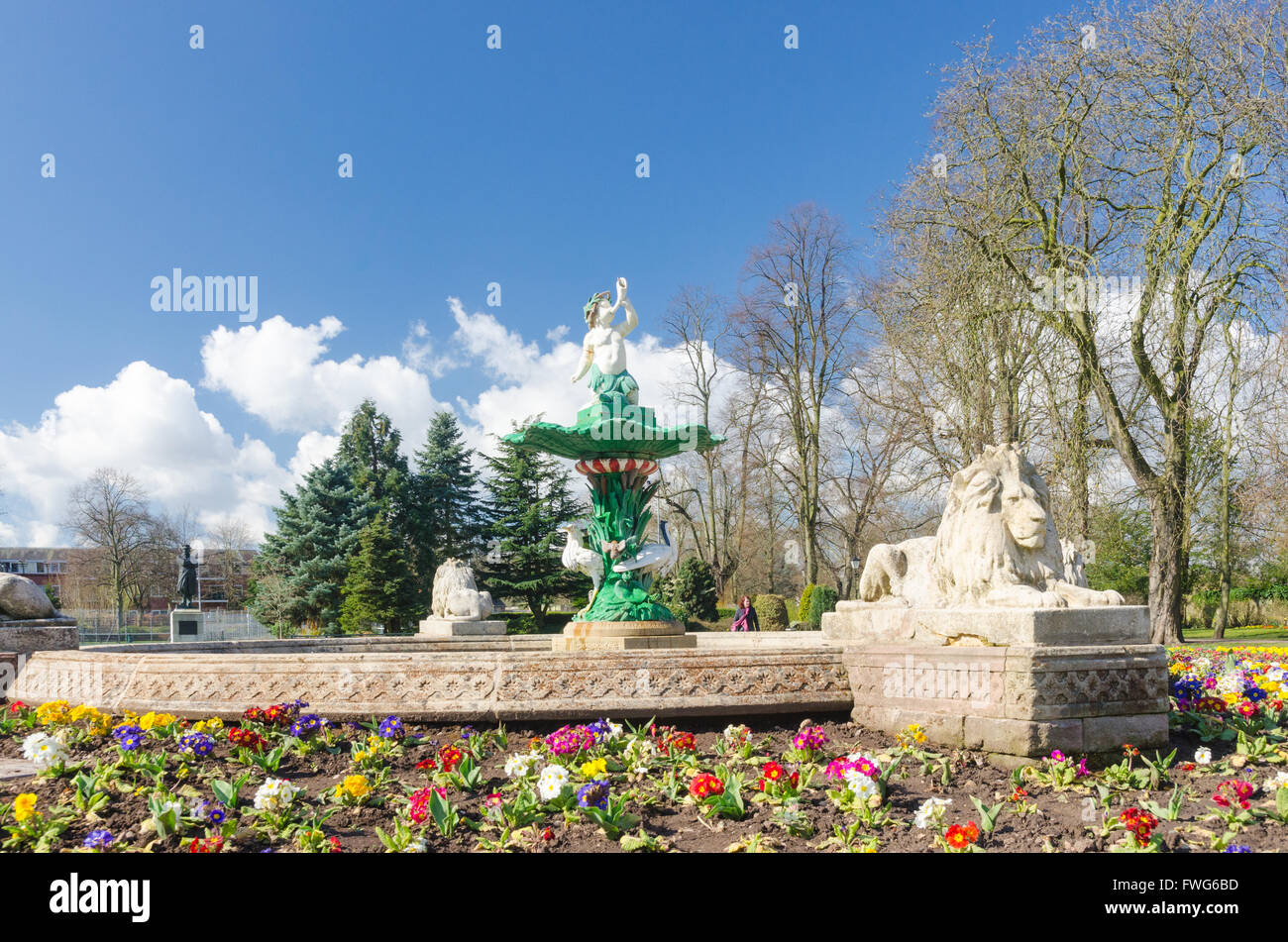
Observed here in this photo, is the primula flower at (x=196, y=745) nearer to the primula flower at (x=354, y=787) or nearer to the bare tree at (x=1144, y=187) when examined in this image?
the primula flower at (x=354, y=787)

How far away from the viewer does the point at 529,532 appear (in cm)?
3078

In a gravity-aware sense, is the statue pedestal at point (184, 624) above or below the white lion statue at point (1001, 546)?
below

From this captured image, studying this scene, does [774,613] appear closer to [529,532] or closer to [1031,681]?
[529,532]

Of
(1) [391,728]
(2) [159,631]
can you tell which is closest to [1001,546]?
(1) [391,728]

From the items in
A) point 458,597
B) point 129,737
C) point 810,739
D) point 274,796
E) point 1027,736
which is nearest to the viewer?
point 274,796

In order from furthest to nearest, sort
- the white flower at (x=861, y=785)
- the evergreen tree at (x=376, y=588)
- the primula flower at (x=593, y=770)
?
the evergreen tree at (x=376, y=588) → the primula flower at (x=593, y=770) → the white flower at (x=861, y=785)

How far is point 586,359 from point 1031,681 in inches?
280

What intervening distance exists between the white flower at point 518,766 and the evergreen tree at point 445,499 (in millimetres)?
27693

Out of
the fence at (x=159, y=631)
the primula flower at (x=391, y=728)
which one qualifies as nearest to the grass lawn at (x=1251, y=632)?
the primula flower at (x=391, y=728)

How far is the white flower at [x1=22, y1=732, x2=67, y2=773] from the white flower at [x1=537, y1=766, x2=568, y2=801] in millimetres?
3026

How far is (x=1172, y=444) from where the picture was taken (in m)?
14.8

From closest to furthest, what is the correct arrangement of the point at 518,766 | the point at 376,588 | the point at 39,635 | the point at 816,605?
1. the point at 518,766
2. the point at 39,635
3. the point at 816,605
4. the point at 376,588

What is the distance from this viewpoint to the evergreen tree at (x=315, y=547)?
27.7 meters
